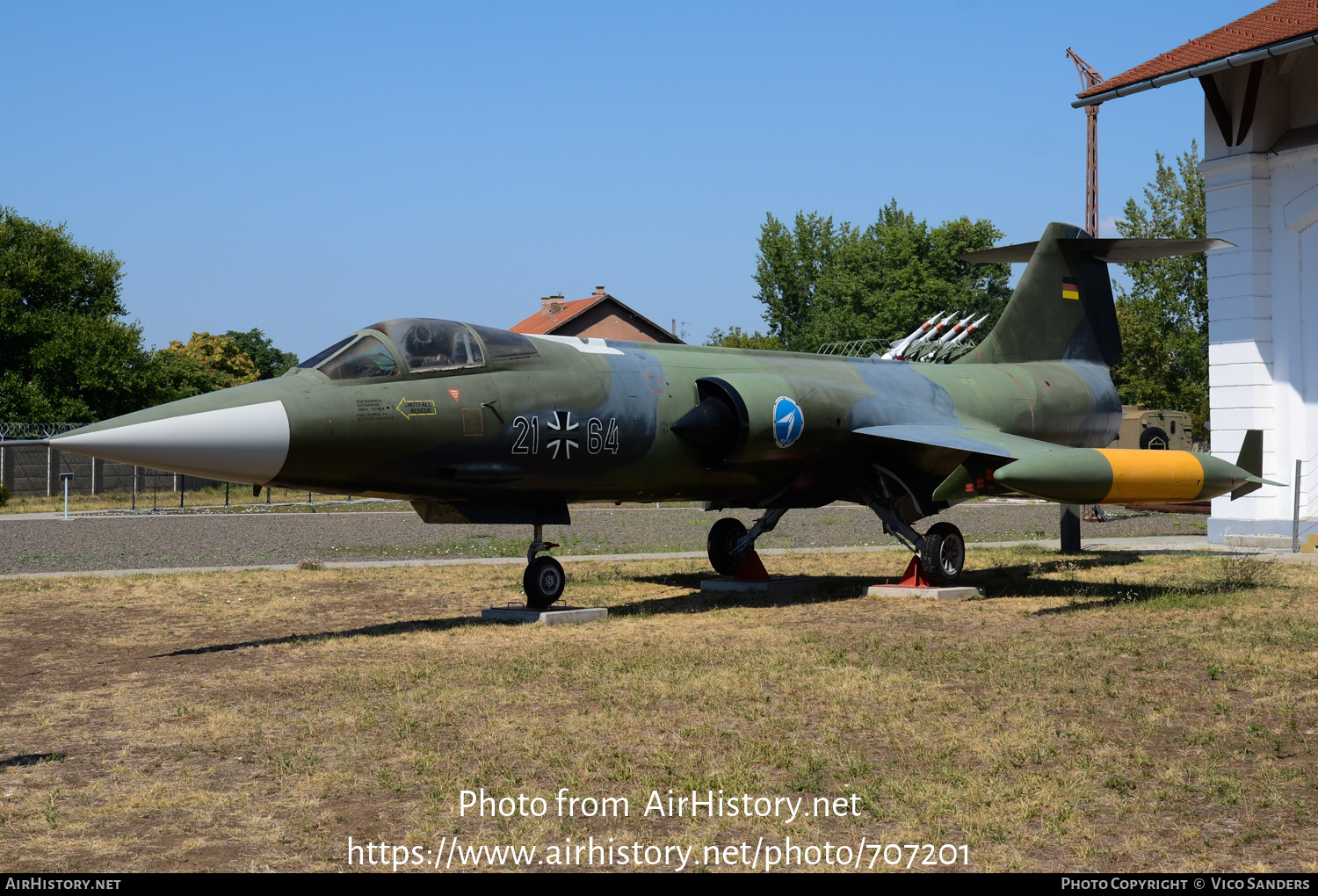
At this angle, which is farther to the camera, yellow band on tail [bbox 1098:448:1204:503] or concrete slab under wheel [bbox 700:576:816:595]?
concrete slab under wheel [bbox 700:576:816:595]

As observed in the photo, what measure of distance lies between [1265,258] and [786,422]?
38.1 ft

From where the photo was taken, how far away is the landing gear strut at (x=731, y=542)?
51.1 ft

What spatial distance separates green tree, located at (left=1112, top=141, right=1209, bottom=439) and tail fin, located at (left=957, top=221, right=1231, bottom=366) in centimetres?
4129

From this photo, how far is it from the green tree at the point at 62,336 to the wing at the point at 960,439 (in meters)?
51.2

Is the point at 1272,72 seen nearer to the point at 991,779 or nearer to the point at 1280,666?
the point at 1280,666

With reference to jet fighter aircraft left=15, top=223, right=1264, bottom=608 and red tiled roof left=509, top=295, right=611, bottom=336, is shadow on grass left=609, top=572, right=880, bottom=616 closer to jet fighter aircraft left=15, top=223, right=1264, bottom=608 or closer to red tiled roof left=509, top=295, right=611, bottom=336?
jet fighter aircraft left=15, top=223, right=1264, bottom=608

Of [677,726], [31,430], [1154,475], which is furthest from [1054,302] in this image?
[31,430]

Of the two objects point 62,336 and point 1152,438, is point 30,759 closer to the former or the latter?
point 1152,438

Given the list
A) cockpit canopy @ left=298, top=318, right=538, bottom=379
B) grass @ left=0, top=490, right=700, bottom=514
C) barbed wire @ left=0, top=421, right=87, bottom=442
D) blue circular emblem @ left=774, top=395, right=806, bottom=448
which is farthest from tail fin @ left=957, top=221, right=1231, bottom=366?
barbed wire @ left=0, top=421, right=87, bottom=442

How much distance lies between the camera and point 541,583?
12375mm

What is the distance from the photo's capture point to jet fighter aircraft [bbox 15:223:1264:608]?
1021cm

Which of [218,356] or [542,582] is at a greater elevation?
[218,356]

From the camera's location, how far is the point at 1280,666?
28.9 ft

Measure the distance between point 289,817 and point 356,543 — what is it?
18793mm
